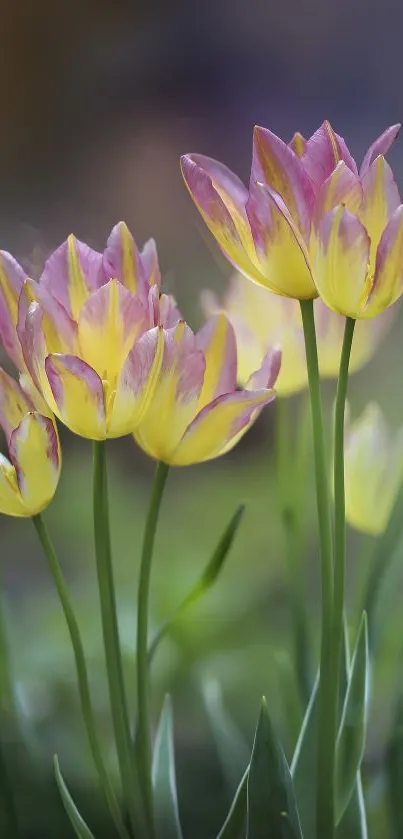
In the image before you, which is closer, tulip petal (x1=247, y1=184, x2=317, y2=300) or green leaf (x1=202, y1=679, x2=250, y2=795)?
tulip petal (x1=247, y1=184, x2=317, y2=300)

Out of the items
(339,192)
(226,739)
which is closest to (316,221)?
(339,192)

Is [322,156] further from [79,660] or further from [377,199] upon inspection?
[79,660]

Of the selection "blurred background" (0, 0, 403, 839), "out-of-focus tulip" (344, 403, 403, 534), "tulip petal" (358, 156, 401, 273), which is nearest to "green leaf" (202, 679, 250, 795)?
"blurred background" (0, 0, 403, 839)

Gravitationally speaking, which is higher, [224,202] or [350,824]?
[224,202]

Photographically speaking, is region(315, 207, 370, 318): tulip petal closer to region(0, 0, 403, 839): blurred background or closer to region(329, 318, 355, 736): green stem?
region(329, 318, 355, 736): green stem

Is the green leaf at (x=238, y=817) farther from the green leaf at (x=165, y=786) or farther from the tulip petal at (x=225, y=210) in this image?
the tulip petal at (x=225, y=210)

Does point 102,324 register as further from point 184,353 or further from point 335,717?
point 335,717

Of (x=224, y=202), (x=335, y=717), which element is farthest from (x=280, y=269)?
(x=335, y=717)
